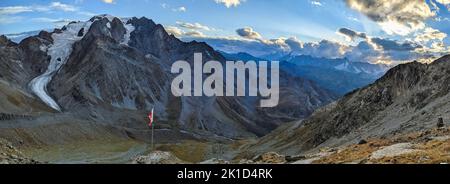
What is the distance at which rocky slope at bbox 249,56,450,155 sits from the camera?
275 ft

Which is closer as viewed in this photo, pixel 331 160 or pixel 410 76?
pixel 331 160

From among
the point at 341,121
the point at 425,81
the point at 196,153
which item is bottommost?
the point at 196,153

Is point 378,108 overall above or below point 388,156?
below

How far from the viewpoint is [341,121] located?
105000 millimetres

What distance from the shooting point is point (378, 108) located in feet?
334

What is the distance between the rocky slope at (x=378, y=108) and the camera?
275 feet

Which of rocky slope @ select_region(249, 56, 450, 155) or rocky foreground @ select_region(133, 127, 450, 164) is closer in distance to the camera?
rocky foreground @ select_region(133, 127, 450, 164)

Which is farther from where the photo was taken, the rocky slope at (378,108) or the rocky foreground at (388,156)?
the rocky slope at (378,108)

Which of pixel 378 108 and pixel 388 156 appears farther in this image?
pixel 378 108
